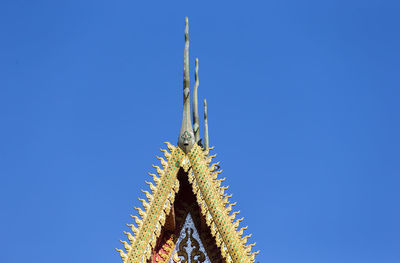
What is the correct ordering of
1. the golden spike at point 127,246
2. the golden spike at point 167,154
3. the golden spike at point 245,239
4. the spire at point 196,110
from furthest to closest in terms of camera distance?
the spire at point 196,110
the golden spike at point 167,154
the golden spike at point 245,239
the golden spike at point 127,246

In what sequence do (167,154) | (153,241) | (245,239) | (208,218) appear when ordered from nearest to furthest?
(153,241), (208,218), (245,239), (167,154)

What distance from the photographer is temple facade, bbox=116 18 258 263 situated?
1578 cm

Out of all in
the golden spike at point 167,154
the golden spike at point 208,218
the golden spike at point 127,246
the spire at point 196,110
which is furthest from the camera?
the spire at point 196,110

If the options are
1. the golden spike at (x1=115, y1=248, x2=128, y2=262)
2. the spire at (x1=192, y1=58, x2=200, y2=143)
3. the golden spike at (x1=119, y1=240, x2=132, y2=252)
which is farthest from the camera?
the spire at (x1=192, y1=58, x2=200, y2=143)

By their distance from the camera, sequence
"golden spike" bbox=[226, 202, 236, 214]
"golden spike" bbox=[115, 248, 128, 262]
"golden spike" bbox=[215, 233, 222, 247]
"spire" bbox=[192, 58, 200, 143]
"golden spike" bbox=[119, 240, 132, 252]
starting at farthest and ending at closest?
"spire" bbox=[192, 58, 200, 143] < "golden spike" bbox=[226, 202, 236, 214] < "golden spike" bbox=[215, 233, 222, 247] < "golden spike" bbox=[119, 240, 132, 252] < "golden spike" bbox=[115, 248, 128, 262]

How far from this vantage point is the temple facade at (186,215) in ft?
51.8

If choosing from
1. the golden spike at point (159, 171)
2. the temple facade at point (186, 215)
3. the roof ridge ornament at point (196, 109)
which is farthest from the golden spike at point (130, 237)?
the roof ridge ornament at point (196, 109)

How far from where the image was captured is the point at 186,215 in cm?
1689

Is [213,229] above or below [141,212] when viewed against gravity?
below

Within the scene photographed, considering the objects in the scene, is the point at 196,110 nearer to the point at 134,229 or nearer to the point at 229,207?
the point at 229,207

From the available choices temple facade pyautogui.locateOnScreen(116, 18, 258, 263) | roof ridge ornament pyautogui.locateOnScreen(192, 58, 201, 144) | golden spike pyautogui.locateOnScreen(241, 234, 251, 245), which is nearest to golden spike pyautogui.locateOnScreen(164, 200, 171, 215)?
temple facade pyautogui.locateOnScreen(116, 18, 258, 263)

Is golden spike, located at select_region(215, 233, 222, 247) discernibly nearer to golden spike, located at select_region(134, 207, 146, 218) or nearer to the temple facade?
the temple facade

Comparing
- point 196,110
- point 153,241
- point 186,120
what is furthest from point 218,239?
point 196,110

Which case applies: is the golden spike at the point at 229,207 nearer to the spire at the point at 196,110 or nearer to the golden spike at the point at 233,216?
the golden spike at the point at 233,216
